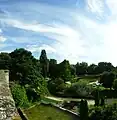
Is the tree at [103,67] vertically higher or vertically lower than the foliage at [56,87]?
higher

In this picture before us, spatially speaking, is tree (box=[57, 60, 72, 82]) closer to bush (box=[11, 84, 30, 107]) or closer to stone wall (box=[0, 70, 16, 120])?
bush (box=[11, 84, 30, 107])

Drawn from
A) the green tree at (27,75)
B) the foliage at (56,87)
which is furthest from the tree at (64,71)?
the green tree at (27,75)

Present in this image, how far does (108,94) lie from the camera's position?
54188 millimetres

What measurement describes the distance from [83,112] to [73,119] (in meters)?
2.30

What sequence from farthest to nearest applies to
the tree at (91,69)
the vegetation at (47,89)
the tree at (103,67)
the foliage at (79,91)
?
the tree at (91,69)
the tree at (103,67)
the foliage at (79,91)
the vegetation at (47,89)

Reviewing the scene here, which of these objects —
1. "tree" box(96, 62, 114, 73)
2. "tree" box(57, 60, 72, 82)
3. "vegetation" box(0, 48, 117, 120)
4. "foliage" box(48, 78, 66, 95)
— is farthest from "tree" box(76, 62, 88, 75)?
"foliage" box(48, 78, 66, 95)

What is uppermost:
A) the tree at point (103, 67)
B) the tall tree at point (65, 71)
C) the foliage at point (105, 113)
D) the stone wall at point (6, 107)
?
the tree at point (103, 67)

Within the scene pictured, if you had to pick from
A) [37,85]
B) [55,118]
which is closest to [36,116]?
[55,118]

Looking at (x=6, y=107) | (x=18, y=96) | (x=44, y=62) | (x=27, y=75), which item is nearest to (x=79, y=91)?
(x=27, y=75)

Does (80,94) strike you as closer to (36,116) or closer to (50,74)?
(36,116)

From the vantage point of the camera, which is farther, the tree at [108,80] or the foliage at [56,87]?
the tree at [108,80]

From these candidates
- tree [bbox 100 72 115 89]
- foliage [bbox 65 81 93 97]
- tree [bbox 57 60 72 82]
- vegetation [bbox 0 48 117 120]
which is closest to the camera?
A: vegetation [bbox 0 48 117 120]

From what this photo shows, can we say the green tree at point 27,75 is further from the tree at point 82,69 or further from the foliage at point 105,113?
the tree at point 82,69

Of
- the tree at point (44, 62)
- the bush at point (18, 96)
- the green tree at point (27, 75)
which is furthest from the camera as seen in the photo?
the tree at point (44, 62)
